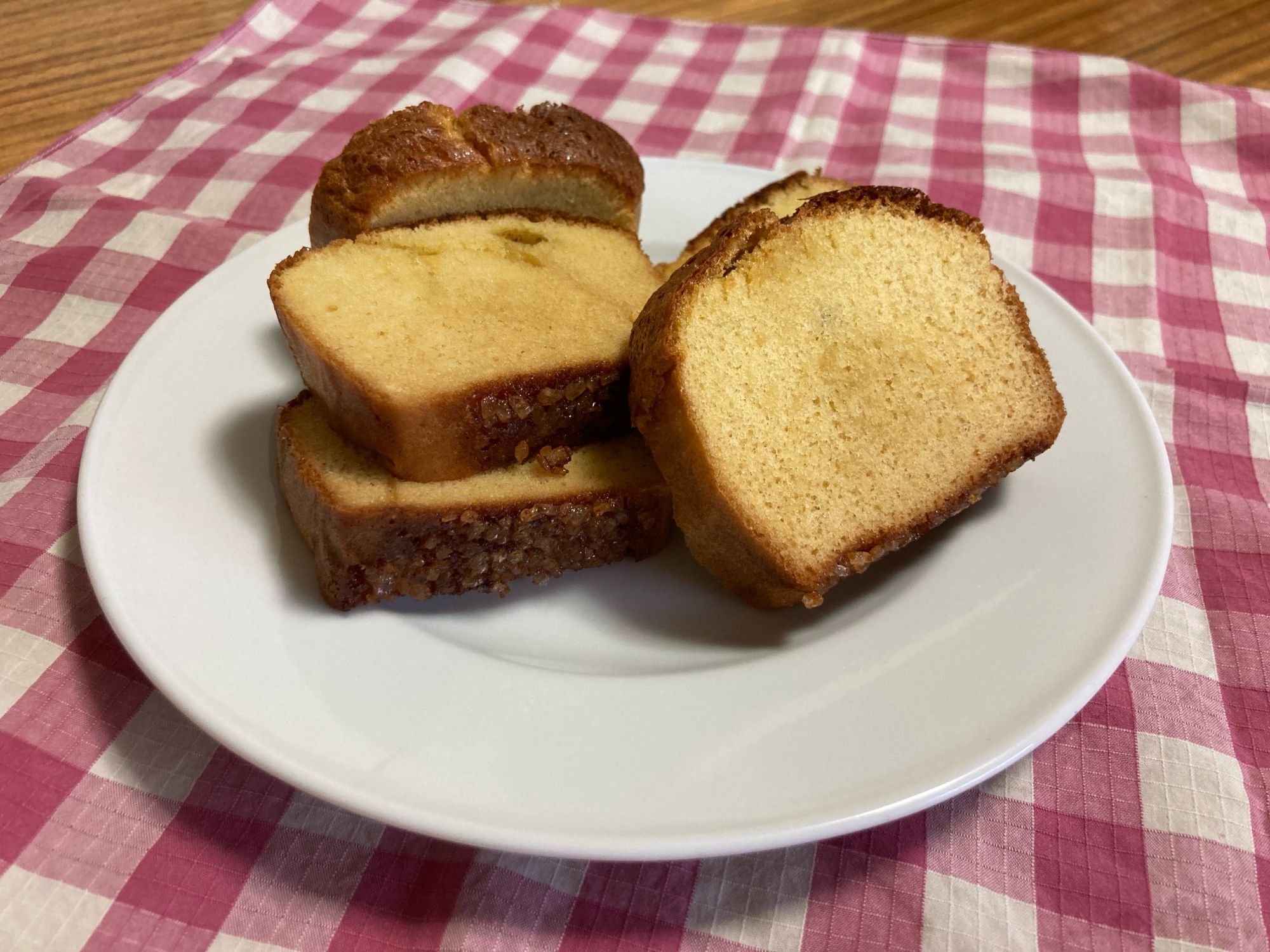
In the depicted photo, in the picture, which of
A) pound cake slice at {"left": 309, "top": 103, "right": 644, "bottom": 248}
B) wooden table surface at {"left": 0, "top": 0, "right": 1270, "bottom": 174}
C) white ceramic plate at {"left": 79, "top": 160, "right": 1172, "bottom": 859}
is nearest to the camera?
white ceramic plate at {"left": 79, "top": 160, "right": 1172, "bottom": 859}

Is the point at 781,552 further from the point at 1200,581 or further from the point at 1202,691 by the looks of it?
the point at 1200,581

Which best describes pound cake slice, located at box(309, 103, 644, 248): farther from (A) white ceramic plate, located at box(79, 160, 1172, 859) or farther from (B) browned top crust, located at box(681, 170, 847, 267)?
(A) white ceramic plate, located at box(79, 160, 1172, 859)

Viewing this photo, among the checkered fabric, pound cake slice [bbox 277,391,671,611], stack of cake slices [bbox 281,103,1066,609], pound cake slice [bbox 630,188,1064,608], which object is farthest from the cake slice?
the checkered fabric

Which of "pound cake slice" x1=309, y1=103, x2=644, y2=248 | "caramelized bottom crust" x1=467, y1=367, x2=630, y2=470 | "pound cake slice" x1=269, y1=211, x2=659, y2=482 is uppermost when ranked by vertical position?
"pound cake slice" x1=309, y1=103, x2=644, y2=248

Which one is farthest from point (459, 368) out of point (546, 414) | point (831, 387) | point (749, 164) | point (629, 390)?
point (749, 164)

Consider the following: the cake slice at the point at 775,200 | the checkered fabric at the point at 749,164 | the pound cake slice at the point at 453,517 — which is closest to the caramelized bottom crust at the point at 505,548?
the pound cake slice at the point at 453,517

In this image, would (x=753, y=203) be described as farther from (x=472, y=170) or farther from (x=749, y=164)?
(x=749, y=164)

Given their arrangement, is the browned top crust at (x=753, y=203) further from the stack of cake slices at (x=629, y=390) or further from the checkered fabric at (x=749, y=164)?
the checkered fabric at (x=749, y=164)
